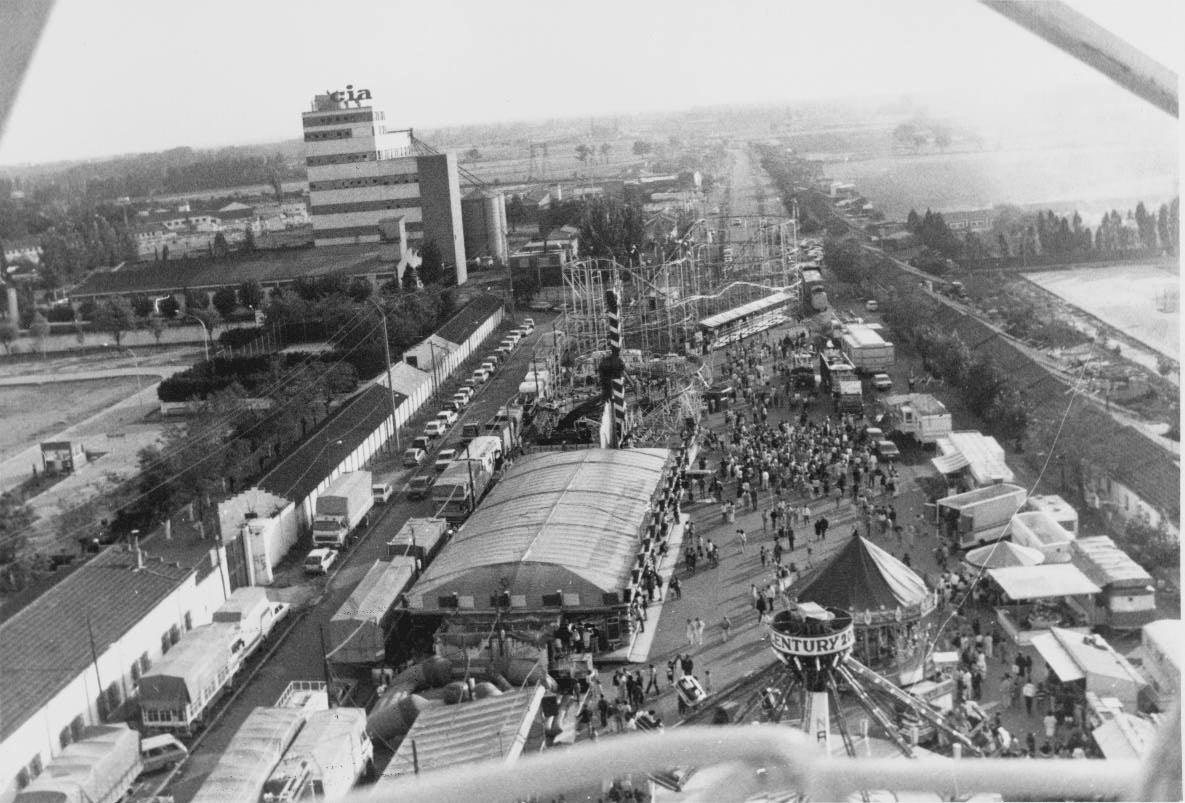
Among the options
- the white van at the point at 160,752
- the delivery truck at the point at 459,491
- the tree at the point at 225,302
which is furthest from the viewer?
the tree at the point at 225,302

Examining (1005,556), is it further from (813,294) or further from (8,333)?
(8,333)

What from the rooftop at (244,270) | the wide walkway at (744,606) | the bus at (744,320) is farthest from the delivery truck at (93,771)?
the rooftop at (244,270)

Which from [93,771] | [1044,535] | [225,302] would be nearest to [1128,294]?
[1044,535]

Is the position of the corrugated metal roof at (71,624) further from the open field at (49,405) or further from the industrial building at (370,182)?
the industrial building at (370,182)

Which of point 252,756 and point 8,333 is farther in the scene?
point 8,333

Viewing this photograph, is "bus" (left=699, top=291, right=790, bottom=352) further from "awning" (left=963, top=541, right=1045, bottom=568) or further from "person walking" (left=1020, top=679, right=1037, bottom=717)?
"person walking" (left=1020, top=679, right=1037, bottom=717)

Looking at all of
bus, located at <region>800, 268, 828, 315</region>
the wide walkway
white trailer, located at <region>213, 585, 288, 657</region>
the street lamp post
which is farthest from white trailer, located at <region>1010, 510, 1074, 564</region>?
the street lamp post
